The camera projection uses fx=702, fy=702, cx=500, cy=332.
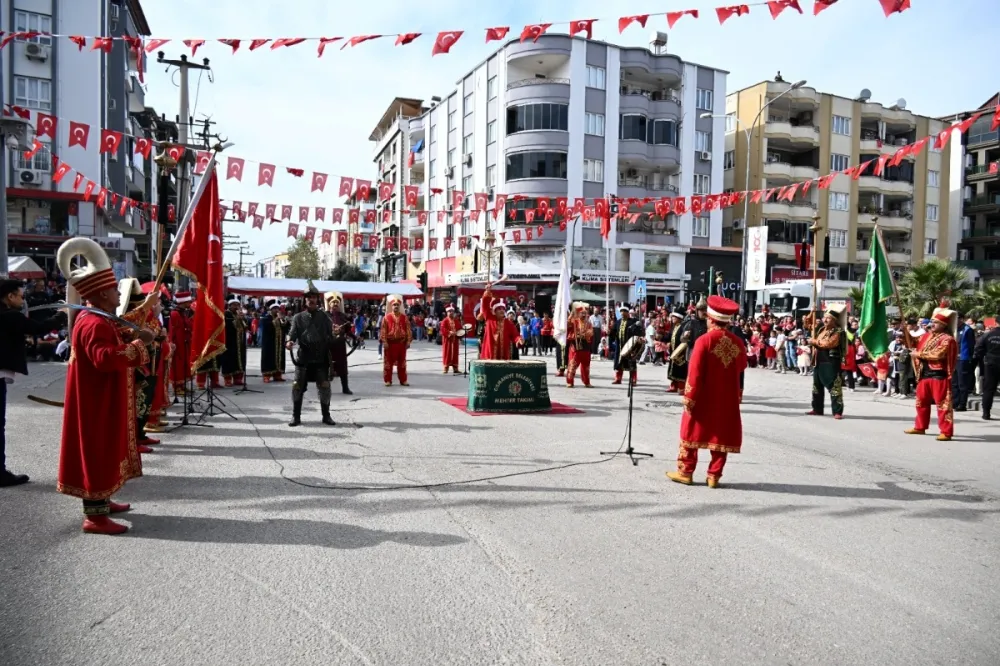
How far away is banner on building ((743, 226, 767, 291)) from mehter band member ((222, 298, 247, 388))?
69.2 feet

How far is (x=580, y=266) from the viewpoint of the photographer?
39.8 meters

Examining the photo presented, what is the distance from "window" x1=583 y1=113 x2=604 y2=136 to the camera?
3975 cm

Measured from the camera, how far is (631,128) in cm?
4094

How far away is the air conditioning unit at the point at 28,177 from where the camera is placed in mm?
31359

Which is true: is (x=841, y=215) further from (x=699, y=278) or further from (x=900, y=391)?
(x=900, y=391)

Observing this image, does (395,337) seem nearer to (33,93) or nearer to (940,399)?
(940,399)

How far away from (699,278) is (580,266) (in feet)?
27.2

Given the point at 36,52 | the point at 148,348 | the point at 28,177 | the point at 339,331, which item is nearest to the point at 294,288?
the point at 28,177

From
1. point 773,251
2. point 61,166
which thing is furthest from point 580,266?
point 61,166

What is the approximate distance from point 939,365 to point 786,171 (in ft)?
129

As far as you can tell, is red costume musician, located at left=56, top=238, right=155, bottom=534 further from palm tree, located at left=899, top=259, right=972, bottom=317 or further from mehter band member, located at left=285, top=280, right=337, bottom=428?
palm tree, located at left=899, top=259, right=972, bottom=317

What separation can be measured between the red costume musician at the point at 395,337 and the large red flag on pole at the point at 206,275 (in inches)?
239

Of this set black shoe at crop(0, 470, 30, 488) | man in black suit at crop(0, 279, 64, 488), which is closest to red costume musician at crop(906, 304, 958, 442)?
man in black suit at crop(0, 279, 64, 488)

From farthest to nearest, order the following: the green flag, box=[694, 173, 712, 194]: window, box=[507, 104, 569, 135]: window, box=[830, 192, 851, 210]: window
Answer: box=[830, 192, 851, 210]: window → box=[694, 173, 712, 194]: window → box=[507, 104, 569, 135]: window → the green flag
